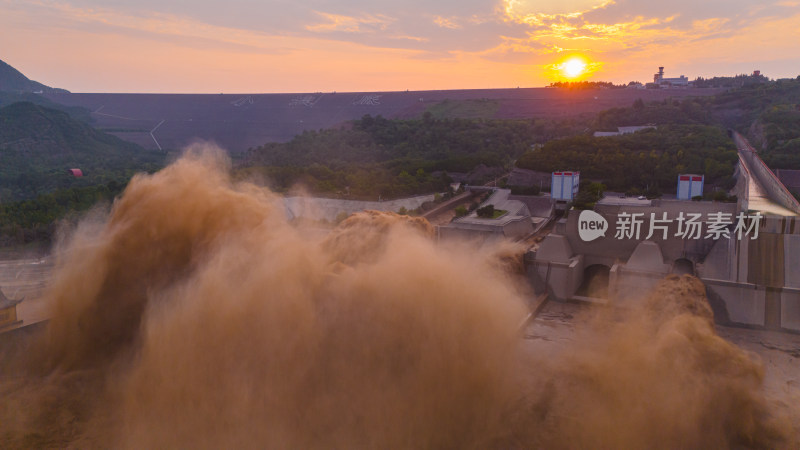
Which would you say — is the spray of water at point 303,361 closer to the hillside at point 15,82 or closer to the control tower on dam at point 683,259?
the control tower on dam at point 683,259

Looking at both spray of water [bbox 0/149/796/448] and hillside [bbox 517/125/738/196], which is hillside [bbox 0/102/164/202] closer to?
spray of water [bbox 0/149/796/448]

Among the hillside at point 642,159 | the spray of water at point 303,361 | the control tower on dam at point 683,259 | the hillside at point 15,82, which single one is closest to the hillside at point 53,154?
the spray of water at point 303,361

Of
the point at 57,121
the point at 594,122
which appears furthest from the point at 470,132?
the point at 57,121

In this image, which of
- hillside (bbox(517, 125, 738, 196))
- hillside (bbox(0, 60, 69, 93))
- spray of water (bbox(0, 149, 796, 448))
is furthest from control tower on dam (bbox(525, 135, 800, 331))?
hillside (bbox(0, 60, 69, 93))

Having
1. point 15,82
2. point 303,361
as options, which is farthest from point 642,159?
point 15,82

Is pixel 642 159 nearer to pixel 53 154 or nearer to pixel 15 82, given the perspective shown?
pixel 53 154
